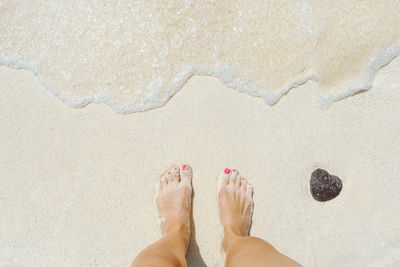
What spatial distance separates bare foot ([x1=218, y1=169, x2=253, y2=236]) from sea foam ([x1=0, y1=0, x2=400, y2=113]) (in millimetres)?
530

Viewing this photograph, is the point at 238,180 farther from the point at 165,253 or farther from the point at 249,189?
the point at 165,253

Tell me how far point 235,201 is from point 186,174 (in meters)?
0.34

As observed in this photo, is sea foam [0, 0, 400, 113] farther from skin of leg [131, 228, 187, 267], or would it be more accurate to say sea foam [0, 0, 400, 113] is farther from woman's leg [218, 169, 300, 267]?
skin of leg [131, 228, 187, 267]

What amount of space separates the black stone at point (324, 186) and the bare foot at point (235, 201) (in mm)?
386

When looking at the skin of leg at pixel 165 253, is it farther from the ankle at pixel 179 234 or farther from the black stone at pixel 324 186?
the black stone at pixel 324 186

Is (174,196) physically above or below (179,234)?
above

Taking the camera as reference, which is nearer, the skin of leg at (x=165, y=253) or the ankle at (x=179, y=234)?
the skin of leg at (x=165, y=253)

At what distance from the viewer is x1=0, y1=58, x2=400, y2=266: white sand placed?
2.54 metres

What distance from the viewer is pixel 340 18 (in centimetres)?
264

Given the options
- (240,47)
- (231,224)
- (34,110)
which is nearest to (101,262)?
(231,224)

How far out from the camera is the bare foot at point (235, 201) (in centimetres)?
260

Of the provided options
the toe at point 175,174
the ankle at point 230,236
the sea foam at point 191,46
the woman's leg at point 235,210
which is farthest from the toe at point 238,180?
the sea foam at point 191,46

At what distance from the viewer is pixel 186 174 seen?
2633mm

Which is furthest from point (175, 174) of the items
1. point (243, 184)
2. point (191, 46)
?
point (191, 46)
